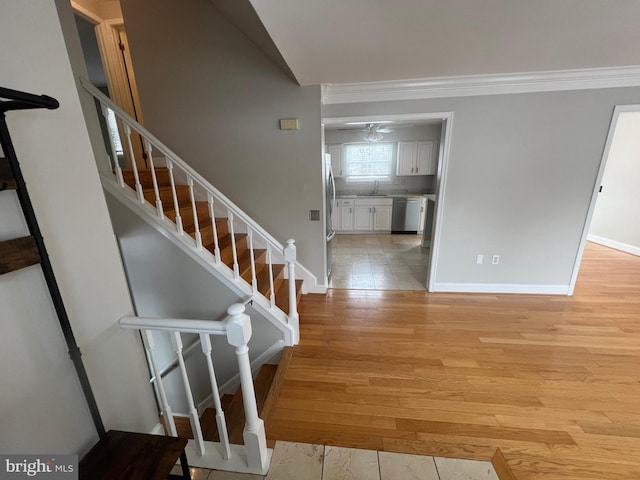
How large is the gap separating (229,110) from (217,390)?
8.54 feet

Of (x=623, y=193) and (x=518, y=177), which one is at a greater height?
(x=518, y=177)

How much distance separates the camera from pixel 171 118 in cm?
272

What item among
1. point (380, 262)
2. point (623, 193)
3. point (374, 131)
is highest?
point (374, 131)

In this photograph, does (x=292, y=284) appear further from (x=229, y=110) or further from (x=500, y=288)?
(x=500, y=288)

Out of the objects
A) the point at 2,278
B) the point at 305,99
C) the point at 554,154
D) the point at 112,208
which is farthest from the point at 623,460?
the point at 112,208

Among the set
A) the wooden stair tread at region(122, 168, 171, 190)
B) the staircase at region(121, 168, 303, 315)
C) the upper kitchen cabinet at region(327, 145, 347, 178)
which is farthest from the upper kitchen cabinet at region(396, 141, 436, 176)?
the wooden stair tread at region(122, 168, 171, 190)

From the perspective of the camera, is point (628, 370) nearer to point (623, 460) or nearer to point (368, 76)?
point (623, 460)

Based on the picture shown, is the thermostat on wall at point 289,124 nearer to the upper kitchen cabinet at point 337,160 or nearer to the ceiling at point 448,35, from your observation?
the ceiling at point 448,35

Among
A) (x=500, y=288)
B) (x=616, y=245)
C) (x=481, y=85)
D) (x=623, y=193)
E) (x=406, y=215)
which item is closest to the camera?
(x=481, y=85)

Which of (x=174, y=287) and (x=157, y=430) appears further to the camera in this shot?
(x=174, y=287)

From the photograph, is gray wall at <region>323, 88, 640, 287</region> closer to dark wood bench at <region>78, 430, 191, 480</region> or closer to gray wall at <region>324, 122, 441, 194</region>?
dark wood bench at <region>78, 430, 191, 480</region>

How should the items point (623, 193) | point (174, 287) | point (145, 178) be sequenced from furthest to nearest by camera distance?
point (623, 193)
point (145, 178)
point (174, 287)

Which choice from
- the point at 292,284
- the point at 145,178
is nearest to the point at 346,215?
the point at 292,284

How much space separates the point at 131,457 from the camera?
0.93 meters
